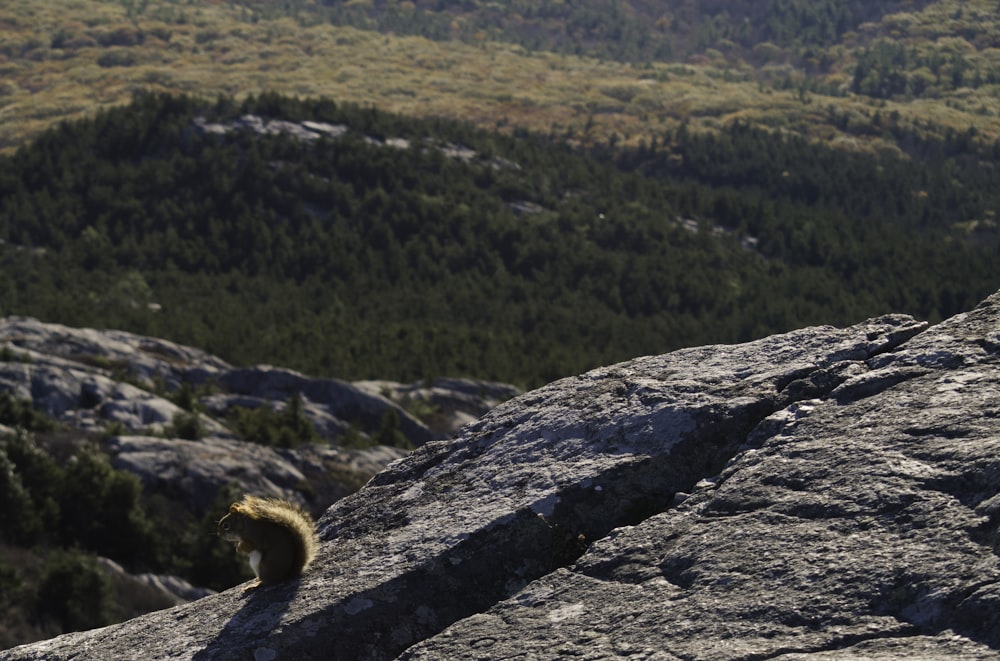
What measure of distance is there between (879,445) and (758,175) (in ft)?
379

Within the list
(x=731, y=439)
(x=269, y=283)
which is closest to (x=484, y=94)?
(x=269, y=283)

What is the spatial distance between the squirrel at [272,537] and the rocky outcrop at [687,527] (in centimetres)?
10

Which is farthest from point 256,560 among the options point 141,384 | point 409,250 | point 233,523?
point 409,250

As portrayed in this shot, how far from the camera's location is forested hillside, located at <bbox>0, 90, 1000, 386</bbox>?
58.1m

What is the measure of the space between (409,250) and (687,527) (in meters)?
69.8

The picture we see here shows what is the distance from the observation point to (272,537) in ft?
22.9

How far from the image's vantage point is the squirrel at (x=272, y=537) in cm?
695

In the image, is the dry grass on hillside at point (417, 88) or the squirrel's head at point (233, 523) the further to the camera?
the dry grass on hillside at point (417, 88)

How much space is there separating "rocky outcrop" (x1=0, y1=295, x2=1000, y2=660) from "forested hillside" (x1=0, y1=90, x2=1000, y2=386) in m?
43.6

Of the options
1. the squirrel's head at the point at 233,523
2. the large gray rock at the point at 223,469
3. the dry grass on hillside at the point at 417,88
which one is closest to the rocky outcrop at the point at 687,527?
the squirrel's head at the point at 233,523

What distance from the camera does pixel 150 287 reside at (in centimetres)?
6325

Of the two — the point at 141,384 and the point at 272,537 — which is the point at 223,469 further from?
the point at 272,537

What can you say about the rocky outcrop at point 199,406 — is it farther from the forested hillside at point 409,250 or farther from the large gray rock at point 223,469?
the forested hillside at point 409,250

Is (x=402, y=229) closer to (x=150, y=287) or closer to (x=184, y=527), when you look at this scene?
(x=150, y=287)
